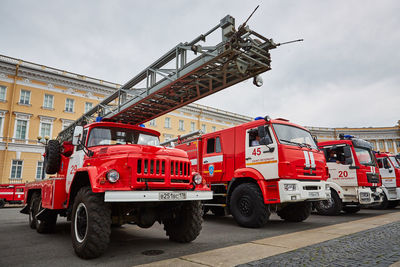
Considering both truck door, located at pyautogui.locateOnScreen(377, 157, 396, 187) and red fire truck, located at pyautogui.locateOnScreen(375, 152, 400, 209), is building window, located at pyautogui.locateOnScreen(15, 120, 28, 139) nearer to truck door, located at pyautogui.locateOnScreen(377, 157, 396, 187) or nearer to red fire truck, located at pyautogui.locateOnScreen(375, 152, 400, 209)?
red fire truck, located at pyautogui.locateOnScreen(375, 152, 400, 209)

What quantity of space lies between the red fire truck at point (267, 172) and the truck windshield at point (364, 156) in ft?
10.1

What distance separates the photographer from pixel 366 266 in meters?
3.56

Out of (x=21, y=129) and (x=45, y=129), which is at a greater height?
(x=45, y=129)

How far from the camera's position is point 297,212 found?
28.3 feet

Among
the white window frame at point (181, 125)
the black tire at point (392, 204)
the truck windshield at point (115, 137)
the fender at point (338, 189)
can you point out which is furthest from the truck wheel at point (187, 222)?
the white window frame at point (181, 125)

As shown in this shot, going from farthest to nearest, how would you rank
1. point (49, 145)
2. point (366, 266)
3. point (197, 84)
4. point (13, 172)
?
point (13, 172) → point (197, 84) → point (49, 145) → point (366, 266)

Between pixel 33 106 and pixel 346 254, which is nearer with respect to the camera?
pixel 346 254

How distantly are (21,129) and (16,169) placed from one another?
409 centimetres

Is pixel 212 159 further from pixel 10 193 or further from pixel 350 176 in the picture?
pixel 10 193

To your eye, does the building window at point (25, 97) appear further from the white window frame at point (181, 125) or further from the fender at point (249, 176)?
the fender at point (249, 176)

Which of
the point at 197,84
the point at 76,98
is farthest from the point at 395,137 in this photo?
the point at 197,84

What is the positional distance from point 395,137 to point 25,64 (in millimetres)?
69001

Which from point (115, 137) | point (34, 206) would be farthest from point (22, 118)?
point (115, 137)

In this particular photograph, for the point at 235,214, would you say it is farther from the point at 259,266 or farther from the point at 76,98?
the point at 76,98
